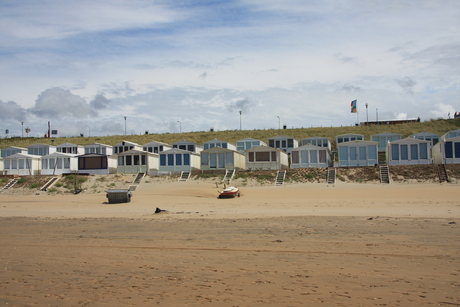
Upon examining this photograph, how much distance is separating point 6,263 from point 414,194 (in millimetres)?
23389

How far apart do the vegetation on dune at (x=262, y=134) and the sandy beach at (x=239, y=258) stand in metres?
49.6

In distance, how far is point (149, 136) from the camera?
8031 cm

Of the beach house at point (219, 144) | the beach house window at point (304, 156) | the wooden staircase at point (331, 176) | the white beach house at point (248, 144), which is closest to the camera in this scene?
the wooden staircase at point (331, 176)

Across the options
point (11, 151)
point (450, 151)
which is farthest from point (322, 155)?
point (11, 151)

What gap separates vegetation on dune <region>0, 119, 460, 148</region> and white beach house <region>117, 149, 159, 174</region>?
25499mm

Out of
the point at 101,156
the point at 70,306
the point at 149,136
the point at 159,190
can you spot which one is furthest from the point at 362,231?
the point at 149,136

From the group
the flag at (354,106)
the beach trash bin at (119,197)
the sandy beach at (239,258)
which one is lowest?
the sandy beach at (239,258)

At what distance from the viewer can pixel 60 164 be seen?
4966cm

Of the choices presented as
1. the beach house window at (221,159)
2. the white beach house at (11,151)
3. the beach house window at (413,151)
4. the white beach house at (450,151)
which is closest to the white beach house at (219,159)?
the beach house window at (221,159)

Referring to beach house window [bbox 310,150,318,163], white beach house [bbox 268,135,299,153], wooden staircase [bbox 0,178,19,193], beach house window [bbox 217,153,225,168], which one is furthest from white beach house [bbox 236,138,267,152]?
wooden staircase [bbox 0,178,19,193]

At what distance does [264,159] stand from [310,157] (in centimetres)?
458

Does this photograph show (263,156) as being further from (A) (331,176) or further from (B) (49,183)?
(B) (49,183)

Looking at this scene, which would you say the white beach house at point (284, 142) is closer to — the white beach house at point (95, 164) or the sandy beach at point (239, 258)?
the white beach house at point (95, 164)

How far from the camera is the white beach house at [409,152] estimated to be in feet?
135
